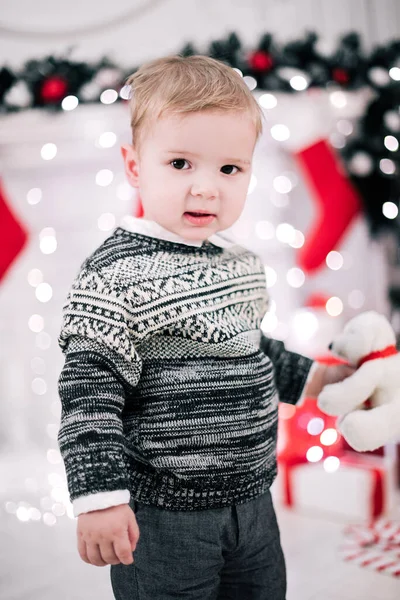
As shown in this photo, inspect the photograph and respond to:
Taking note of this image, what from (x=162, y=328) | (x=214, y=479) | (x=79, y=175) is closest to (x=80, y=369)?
(x=162, y=328)

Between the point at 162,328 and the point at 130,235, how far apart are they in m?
0.14

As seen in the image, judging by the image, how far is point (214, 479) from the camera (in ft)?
2.53

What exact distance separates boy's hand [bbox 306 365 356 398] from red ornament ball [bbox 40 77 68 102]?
1.22 meters

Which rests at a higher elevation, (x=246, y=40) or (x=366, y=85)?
(x=246, y=40)

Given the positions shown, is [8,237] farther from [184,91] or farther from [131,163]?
[184,91]

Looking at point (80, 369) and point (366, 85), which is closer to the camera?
point (80, 369)

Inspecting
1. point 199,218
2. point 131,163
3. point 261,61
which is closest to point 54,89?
→ point 261,61

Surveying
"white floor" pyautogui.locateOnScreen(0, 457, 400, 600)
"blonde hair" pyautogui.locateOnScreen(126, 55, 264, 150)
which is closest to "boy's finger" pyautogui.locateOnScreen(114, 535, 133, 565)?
"blonde hair" pyautogui.locateOnScreen(126, 55, 264, 150)

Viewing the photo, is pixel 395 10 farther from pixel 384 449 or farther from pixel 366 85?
pixel 384 449

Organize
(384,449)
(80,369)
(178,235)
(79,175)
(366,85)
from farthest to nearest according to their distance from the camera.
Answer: (79,175) < (366,85) < (384,449) < (178,235) < (80,369)

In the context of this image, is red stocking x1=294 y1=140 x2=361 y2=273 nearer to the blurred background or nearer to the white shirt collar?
the blurred background

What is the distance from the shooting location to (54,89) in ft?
5.84

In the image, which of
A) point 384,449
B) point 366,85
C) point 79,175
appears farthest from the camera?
point 79,175

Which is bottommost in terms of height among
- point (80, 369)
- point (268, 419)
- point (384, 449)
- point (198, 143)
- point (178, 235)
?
point (384, 449)
